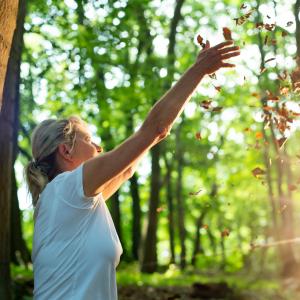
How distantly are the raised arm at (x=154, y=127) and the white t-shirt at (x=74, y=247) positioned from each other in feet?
0.29

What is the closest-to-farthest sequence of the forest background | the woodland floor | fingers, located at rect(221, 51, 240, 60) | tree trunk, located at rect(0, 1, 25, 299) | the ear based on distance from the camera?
1. fingers, located at rect(221, 51, 240, 60)
2. the ear
3. the forest background
4. tree trunk, located at rect(0, 1, 25, 299)
5. the woodland floor

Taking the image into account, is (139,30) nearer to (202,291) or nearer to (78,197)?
(202,291)

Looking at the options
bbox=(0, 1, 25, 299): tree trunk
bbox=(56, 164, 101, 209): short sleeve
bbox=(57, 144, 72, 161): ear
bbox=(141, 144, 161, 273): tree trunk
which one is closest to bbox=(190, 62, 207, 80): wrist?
bbox=(56, 164, 101, 209): short sleeve

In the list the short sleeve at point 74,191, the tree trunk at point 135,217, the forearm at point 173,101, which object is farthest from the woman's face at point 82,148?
the tree trunk at point 135,217

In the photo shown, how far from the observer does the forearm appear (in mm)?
2691

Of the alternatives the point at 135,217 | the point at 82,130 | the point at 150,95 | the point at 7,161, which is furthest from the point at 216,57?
the point at 135,217

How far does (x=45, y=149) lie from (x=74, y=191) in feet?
1.32

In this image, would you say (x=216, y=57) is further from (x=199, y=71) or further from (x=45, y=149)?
(x=45, y=149)

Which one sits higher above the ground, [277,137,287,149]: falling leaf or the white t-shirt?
[277,137,287,149]: falling leaf

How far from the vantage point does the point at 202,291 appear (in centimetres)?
1151

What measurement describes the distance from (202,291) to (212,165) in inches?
547

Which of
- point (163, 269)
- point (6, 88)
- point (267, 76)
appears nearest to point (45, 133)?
point (6, 88)

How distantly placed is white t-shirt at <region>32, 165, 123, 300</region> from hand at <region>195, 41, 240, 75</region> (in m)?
0.70

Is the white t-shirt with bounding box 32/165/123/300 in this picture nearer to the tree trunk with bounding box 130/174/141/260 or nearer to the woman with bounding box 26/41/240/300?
the woman with bounding box 26/41/240/300
